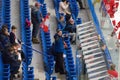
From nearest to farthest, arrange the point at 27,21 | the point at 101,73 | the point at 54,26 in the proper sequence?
the point at 101,73, the point at 27,21, the point at 54,26

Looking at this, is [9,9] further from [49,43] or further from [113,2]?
[113,2]

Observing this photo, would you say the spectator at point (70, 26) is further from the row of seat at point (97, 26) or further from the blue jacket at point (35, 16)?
the blue jacket at point (35, 16)

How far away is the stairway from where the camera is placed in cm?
973

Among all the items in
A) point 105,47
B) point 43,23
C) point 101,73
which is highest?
point 43,23

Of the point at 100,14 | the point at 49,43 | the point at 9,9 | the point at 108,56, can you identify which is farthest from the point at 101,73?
the point at 9,9

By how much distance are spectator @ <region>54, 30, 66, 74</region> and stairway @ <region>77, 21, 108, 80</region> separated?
0.74 meters

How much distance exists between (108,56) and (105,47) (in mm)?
353

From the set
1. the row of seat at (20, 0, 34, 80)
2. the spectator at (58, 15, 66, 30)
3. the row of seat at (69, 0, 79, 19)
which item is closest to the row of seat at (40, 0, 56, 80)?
the row of seat at (20, 0, 34, 80)

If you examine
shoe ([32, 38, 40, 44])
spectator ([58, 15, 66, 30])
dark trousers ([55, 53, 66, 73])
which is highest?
spectator ([58, 15, 66, 30])

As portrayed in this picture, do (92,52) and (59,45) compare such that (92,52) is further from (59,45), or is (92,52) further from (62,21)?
(59,45)

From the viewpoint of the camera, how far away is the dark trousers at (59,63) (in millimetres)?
9252

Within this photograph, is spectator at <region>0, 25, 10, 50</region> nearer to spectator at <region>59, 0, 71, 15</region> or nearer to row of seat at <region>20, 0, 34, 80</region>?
row of seat at <region>20, 0, 34, 80</region>

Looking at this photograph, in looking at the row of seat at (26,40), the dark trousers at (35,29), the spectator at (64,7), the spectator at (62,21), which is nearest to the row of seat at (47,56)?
the dark trousers at (35,29)

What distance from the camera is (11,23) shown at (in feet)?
34.7
